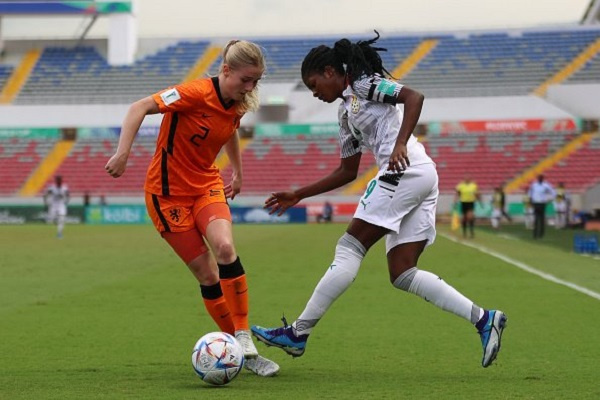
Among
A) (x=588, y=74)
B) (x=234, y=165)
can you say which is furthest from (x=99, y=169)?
(x=234, y=165)

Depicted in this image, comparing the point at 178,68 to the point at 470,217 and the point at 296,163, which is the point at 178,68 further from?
the point at 470,217

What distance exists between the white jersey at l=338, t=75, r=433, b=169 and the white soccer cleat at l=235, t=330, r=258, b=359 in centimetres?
143

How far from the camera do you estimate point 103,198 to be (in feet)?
157

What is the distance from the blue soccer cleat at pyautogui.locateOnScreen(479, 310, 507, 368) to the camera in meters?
6.11

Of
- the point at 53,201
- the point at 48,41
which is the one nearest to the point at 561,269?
the point at 53,201

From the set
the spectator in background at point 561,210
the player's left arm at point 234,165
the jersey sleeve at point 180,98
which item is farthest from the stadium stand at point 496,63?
the jersey sleeve at point 180,98

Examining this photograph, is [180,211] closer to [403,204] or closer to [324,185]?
[324,185]

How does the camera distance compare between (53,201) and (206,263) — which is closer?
(206,263)

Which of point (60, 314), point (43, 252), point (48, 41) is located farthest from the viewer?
point (48, 41)

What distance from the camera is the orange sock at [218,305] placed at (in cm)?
664

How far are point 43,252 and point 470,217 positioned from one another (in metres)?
12.3

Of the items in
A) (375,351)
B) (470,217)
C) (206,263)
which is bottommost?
(470,217)

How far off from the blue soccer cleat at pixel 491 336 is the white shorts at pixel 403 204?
2.24 feet

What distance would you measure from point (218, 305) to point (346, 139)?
1.41 metres
